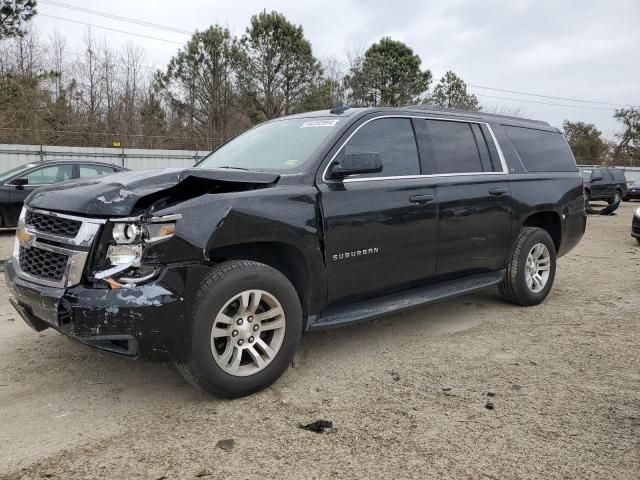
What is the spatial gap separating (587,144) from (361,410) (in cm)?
5178

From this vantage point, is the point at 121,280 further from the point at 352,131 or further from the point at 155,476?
the point at 352,131

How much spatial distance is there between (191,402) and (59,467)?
85cm

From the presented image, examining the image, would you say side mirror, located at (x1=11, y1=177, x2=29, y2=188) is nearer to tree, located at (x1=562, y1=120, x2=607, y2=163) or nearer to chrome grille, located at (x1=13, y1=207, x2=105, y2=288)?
chrome grille, located at (x1=13, y1=207, x2=105, y2=288)

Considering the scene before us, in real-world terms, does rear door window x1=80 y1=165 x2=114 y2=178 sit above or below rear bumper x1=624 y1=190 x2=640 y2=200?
above

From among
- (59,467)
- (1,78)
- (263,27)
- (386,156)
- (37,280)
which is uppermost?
(263,27)

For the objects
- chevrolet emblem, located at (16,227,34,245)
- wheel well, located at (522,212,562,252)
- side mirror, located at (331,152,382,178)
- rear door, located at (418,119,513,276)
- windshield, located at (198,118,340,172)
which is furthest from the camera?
wheel well, located at (522,212,562,252)

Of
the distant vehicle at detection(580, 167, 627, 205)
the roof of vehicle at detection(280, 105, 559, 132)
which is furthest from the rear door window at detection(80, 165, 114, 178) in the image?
the distant vehicle at detection(580, 167, 627, 205)

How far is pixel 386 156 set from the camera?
409 cm

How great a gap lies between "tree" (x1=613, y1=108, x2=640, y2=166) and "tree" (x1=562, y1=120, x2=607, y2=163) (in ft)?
5.44

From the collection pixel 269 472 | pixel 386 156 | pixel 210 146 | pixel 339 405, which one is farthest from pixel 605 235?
pixel 210 146

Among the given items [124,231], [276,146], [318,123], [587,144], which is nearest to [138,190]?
[124,231]

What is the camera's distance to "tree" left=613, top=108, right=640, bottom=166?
48156 mm

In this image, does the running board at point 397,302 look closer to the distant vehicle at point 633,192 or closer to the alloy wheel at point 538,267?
the alloy wheel at point 538,267

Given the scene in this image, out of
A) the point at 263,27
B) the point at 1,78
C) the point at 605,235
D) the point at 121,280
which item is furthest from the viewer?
the point at 263,27
